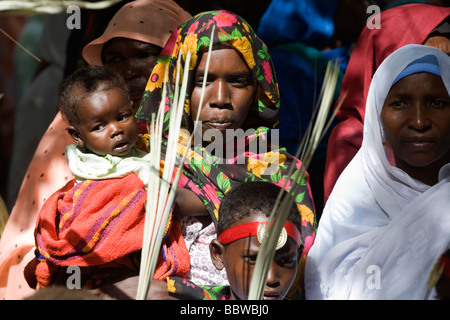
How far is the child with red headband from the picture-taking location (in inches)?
86.6

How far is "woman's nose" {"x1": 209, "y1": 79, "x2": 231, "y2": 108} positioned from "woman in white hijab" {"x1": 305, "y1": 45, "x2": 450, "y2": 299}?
0.56 metres

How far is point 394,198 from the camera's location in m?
2.59

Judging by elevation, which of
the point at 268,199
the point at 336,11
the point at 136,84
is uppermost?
the point at 336,11

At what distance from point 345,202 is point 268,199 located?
47 centimetres

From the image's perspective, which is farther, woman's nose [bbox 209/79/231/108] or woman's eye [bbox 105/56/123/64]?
woman's eye [bbox 105/56/123/64]

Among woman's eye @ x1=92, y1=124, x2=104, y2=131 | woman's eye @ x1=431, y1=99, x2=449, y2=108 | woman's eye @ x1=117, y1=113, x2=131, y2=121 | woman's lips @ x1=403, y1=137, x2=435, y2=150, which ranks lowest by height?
woman's lips @ x1=403, y1=137, x2=435, y2=150

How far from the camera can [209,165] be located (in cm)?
270

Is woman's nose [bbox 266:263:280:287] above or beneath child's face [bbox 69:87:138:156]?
beneath

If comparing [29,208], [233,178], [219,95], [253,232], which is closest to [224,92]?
[219,95]

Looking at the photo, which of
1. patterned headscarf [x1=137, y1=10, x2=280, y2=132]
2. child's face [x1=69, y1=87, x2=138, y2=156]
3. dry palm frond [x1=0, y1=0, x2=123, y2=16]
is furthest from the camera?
patterned headscarf [x1=137, y1=10, x2=280, y2=132]

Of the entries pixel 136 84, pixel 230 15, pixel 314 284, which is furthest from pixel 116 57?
pixel 314 284

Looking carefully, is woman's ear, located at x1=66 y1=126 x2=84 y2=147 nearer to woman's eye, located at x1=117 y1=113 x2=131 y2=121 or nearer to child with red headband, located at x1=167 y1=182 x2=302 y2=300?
woman's eye, located at x1=117 y1=113 x2=131 y2=121

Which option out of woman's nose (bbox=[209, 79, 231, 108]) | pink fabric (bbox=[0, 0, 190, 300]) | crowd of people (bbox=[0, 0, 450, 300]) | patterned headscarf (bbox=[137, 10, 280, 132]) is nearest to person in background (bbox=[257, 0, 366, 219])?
crowd of people (bbox=[0, 0, 450, 300])

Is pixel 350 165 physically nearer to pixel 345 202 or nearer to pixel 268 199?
pixel 345 202
